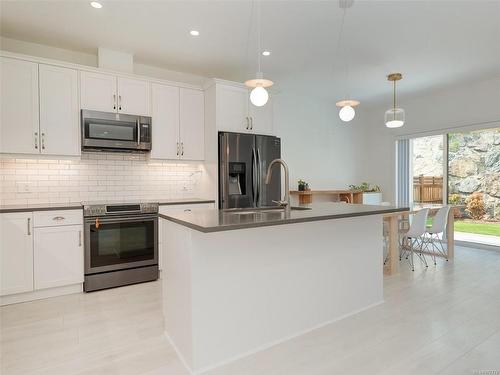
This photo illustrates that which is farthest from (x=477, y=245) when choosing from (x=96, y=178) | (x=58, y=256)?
(x=58, y=256)

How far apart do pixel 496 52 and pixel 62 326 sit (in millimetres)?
5792

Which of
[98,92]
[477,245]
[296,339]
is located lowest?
[296,339]

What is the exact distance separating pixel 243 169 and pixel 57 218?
2248mm

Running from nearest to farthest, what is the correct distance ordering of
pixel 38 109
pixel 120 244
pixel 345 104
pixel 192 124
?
1. pixel 345 104
2. pixel 38 109
3. pixel 120 244
4. pixel 192 124

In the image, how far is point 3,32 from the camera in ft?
10.9

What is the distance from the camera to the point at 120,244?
352cm

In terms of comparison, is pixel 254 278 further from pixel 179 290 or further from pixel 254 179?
pixel 254 179

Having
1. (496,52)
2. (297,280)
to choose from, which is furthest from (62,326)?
(496,52)

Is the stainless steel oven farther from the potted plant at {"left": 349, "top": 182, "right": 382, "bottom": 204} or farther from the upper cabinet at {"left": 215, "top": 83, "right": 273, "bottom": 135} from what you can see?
the potted plant at {"left": 349, "top": 182, "right": 382, "bottom": 204}

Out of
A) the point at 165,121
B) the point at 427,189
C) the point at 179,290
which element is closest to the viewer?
the point at 179,290

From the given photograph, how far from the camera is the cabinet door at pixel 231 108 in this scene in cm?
412

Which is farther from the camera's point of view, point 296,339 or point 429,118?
point 429,118

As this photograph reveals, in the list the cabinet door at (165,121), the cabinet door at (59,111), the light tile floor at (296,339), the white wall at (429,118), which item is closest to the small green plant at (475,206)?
the white wall at (429,118)

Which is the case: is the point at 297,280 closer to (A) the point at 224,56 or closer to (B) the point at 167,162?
(B) the point at 167,162
